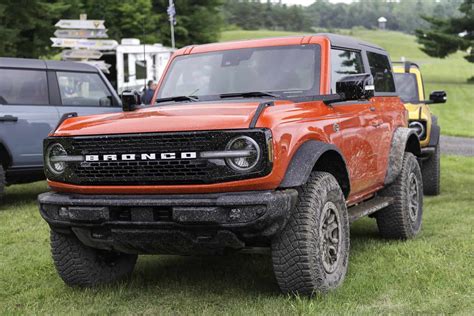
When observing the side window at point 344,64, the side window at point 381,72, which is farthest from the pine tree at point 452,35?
the side window at point 344,64

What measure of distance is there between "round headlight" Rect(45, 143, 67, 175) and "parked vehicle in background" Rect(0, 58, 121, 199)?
13.9 feet

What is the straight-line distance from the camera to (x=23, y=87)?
885 centimetres

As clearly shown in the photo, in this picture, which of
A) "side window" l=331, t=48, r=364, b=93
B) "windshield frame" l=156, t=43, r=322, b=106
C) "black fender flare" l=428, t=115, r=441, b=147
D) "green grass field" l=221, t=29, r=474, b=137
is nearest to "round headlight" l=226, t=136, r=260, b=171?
"windshield frame" l=156, t=43, r=322, b=106

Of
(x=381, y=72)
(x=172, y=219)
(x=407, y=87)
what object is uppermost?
(x=381, y=72)

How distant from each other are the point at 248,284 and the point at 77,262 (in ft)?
4.07

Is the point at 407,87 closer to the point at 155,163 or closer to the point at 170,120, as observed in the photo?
the point at 170,120

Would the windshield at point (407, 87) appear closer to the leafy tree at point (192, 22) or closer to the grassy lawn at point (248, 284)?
the grassy lawn at point (248, 284)

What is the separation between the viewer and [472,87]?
46.3 m

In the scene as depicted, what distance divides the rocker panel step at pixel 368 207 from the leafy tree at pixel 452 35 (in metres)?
44.4

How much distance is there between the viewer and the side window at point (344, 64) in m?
5.41

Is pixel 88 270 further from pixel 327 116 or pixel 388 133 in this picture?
pixel 388 133

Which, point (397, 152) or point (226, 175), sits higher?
point (226, 175)

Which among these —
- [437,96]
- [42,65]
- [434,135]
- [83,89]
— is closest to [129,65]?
[83,89]

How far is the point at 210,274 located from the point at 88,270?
0.99 meters
